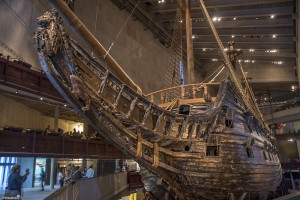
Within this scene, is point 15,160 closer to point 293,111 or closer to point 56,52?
point 56,52

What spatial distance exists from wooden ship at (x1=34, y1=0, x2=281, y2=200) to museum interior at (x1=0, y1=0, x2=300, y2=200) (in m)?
0.02

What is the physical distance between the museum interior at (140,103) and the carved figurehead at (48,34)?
0.05ft

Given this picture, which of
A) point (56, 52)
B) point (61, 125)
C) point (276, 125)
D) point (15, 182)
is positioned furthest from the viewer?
point (276, 125)

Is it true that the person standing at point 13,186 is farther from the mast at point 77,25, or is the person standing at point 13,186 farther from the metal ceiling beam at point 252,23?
the metal ceiling beam at point 252,23

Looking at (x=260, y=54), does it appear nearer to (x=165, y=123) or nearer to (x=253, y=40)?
(x=253, y=40)

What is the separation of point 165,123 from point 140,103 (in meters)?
0.65

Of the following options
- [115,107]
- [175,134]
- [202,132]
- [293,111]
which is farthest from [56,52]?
[293,111]

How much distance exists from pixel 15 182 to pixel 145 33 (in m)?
14.8

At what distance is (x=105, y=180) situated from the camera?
932 cm

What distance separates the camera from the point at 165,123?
5.14 metres

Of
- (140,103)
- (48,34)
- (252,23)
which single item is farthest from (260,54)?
(48,34)

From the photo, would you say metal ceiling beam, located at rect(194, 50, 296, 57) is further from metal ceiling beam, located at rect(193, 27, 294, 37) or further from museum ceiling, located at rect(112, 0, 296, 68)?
metal ceiling beam, located at rect(193, 27, 294, 37)

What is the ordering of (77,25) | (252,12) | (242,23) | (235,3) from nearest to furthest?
(77,25) → (235,3) → (252,12) → (242,23)

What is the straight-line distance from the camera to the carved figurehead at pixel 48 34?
11.8 feet
